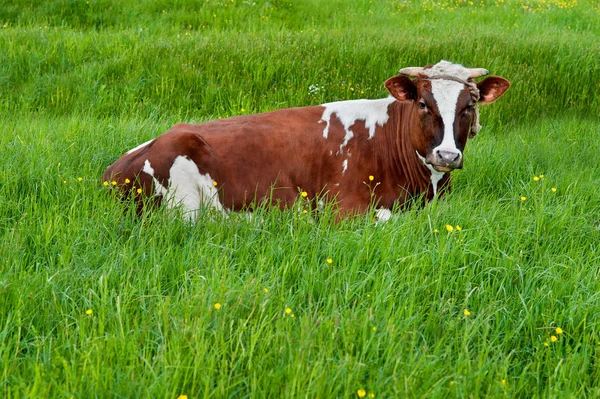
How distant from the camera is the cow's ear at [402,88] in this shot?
17.7ft

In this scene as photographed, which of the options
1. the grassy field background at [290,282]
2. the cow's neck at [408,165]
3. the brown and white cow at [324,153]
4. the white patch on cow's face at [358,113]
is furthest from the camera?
the white patch on cow's face at [358,113]

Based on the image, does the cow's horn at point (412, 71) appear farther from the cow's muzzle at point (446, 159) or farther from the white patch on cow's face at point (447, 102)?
the cow's muzzle at point (446, 159)

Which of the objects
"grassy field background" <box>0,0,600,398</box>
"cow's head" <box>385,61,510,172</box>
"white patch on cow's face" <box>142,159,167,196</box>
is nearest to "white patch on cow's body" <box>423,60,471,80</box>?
"cow's head" <box>385,61,510,172</box>

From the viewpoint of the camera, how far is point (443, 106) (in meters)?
5.11

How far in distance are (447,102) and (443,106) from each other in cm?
4

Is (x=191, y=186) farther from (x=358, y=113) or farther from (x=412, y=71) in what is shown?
(x=412, y=71)

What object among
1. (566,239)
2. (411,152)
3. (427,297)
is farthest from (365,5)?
(427,297)

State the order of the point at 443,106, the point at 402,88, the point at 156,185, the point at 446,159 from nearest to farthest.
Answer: the point at 446,159
the point at 443,106
the point at 156,185
the point at 402,88

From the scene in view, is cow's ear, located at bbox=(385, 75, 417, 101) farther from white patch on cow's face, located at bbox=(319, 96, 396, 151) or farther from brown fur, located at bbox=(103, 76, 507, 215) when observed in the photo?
white patch on cow's face, located at bbox=(319, 96, 396, 151)

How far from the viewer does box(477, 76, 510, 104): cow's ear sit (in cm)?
544

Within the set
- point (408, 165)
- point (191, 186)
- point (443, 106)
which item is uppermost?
point (443, 106)

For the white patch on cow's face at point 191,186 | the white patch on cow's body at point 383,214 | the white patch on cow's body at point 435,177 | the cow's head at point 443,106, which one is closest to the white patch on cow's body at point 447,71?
the cow's head at point 443,106

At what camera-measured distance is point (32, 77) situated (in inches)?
358

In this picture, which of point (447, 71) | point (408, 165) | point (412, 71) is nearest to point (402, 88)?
point (412, 71)
